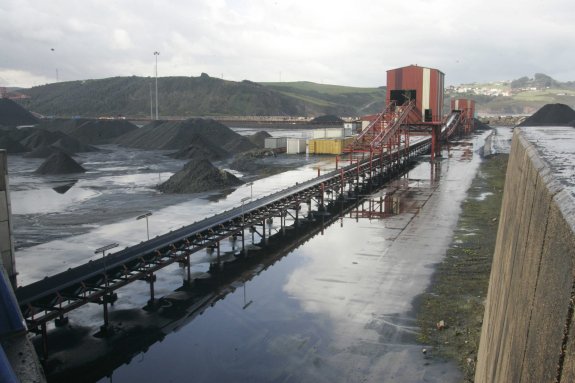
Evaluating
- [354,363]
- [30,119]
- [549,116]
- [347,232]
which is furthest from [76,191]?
[30,119]

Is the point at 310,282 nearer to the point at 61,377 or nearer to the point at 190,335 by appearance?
the point at 190,335

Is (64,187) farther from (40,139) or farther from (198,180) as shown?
(40,139)

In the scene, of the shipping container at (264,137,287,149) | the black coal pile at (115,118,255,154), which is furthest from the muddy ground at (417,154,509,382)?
the black coal pile at (115,118,255,154)

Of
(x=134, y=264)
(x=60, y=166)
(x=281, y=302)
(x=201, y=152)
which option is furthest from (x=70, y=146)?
(x=281, y=302)

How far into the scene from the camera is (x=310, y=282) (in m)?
20.2

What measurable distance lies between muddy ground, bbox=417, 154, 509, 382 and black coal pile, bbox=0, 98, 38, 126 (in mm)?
136948

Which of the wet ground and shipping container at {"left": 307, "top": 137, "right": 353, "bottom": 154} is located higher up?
shipping container at {"left": 307, "top": 137, "right": 353, "bottom": 154}

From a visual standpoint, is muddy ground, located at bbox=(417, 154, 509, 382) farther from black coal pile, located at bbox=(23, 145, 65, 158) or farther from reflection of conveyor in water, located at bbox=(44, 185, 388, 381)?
black coal pile, located at bbox=(23, 145, 65, 158)

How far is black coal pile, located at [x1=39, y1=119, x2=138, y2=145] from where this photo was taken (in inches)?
4077

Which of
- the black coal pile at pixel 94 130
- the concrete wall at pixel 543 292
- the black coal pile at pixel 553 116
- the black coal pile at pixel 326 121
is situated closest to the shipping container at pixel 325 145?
the black coal pile at pixel 553 116

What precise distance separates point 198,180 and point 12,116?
11912 centimetres

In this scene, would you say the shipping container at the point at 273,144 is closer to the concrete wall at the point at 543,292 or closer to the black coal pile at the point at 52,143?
the black coal pile at the point at 52,143

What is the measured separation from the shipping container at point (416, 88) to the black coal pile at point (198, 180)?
18.4 metres

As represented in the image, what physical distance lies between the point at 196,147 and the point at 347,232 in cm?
4814
